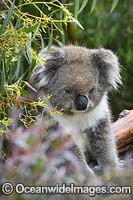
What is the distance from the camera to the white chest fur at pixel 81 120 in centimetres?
336

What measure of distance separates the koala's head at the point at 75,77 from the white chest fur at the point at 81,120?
95mm

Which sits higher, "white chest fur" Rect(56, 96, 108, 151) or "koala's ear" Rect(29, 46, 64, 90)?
"koala's ear" Rect(29, 46, 64, 90)

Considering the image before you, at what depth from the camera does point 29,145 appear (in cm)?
142

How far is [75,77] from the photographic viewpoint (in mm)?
3199

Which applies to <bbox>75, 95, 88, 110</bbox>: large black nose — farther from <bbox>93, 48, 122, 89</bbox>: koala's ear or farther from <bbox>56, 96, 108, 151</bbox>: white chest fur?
<bbox>93, 48, 122, 89</bbox>: koala's ear

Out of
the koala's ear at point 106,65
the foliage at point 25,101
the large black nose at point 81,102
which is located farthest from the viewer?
the koala's ear at point 106,65

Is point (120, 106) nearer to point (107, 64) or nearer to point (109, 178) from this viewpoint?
point (107, 64)

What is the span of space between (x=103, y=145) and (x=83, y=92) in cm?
64

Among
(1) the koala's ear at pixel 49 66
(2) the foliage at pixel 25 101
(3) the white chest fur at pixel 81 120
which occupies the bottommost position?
(3) the white chest fur at pixel 81 120

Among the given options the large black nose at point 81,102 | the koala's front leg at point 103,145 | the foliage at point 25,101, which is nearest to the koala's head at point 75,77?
the large black nose at point 81,102

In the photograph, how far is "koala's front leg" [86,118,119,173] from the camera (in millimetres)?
3545

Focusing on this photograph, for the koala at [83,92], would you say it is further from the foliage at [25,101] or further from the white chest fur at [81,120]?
the foliage at [25,101]

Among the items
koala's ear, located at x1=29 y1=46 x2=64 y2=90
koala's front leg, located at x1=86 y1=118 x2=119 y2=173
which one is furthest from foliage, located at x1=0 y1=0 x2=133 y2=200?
koala's front leg, located at x1=86 y1=118 x2=119 y2=173

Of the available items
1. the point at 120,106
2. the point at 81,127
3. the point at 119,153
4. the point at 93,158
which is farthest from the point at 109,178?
the point at 120,106
